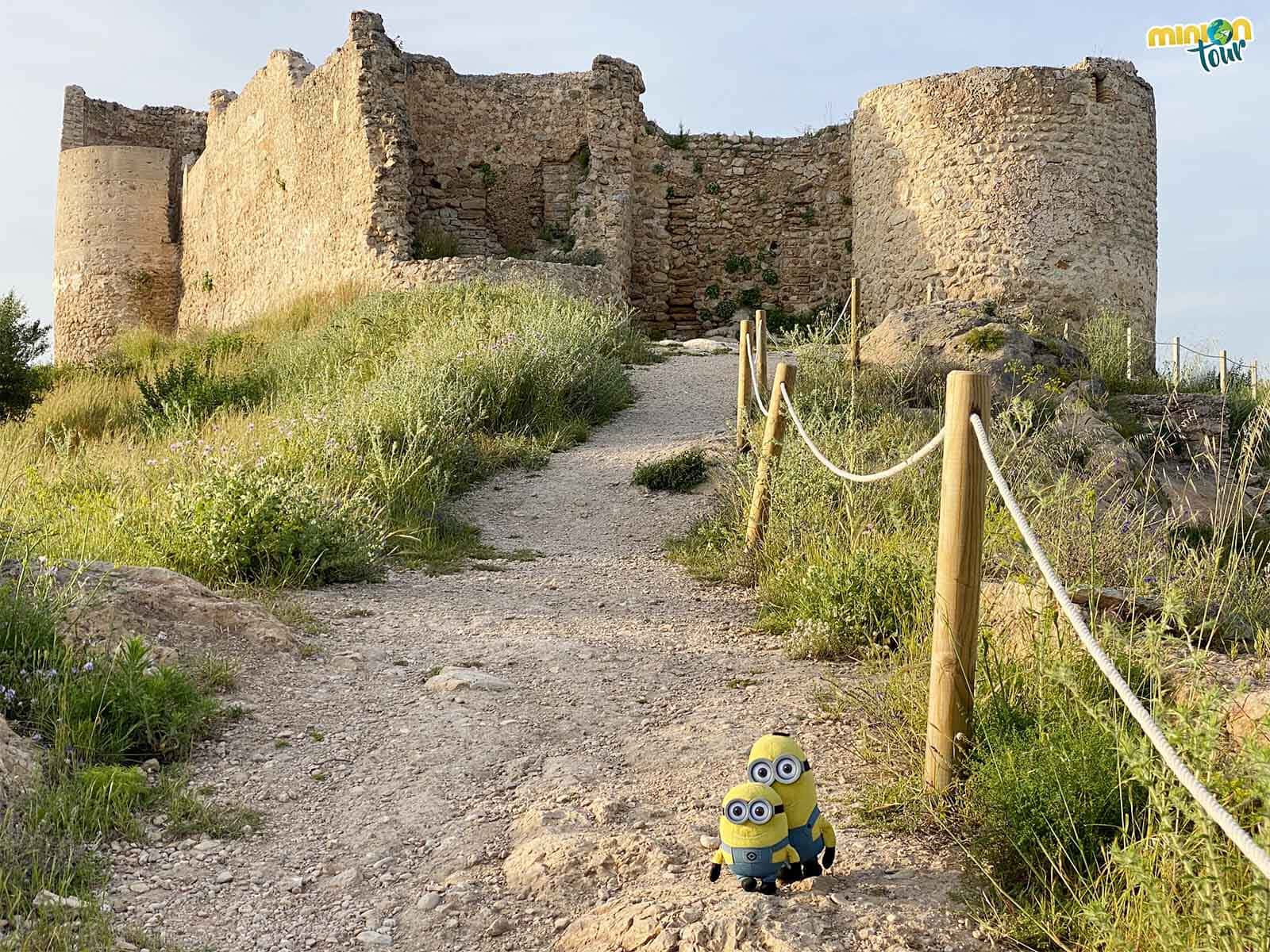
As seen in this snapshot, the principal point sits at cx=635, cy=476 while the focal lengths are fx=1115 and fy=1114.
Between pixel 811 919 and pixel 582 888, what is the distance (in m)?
0.65

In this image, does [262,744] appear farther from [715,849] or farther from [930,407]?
[930,407]

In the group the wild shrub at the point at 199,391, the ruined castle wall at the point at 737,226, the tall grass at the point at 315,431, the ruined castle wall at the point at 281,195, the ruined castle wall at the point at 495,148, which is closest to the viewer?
the tall grass at the point at 315,431

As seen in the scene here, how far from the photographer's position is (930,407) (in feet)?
33.4

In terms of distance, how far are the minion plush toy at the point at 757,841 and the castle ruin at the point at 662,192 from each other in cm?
1359

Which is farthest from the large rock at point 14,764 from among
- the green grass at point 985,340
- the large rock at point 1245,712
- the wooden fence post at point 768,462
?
the green grass at point 985,340


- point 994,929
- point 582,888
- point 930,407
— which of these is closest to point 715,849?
point 582,888

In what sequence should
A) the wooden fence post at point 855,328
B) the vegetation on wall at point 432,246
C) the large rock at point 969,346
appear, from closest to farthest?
the large rock at point 969,346 < the wooden fence post at point 855,328 < the vegetation on wall at point 432,246

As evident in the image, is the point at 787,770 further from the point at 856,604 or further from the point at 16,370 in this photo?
the point at 16,370

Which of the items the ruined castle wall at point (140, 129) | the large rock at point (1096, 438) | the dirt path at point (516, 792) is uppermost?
the ruined castle wall at point (140, 129)

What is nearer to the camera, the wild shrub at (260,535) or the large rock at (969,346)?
the wild shrub at (260,535)

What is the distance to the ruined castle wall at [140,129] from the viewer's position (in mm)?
24391

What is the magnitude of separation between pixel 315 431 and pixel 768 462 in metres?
3.55

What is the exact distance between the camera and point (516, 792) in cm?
360

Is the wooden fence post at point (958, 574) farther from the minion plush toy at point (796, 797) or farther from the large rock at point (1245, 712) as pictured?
the large rock at point (1245, 712)
